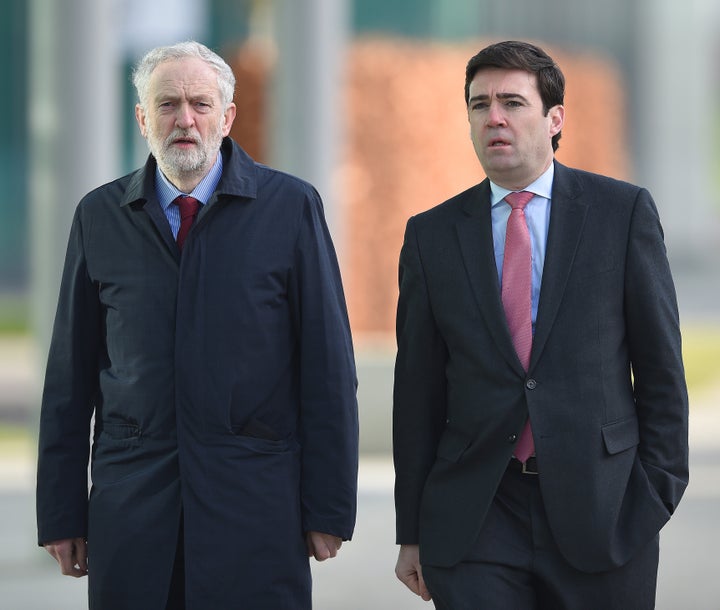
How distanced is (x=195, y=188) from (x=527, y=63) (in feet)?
2.84

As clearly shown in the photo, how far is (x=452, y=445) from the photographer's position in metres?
3.34

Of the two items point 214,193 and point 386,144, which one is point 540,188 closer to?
point 214,193

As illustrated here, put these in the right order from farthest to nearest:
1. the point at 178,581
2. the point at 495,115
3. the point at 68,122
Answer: the point at 68,122
the point at 178,581
the point at 495,115

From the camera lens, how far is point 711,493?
8.27 meters

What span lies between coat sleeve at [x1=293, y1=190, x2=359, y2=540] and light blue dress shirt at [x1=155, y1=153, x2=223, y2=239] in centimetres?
27

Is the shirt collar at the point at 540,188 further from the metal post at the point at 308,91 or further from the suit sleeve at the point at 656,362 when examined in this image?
the metal post at the point at 308,91

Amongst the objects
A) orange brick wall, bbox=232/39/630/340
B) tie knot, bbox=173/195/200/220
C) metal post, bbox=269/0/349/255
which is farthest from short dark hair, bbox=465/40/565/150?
orange brick wall, bbox=232/39/630/340

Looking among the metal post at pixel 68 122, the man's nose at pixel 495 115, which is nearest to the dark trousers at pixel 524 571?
the man's nose at pixel 495 115

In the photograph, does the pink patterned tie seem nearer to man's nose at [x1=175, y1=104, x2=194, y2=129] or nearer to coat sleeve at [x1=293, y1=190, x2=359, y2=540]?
coat sleeve at [x1=293, y1=190, x2=359, y2=540]

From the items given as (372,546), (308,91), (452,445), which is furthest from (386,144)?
(452,445)

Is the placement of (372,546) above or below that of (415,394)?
below

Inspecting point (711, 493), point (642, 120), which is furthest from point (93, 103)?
point (642, 120)

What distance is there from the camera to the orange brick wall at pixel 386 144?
11.0 m

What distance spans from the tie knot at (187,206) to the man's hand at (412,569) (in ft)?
3.17
